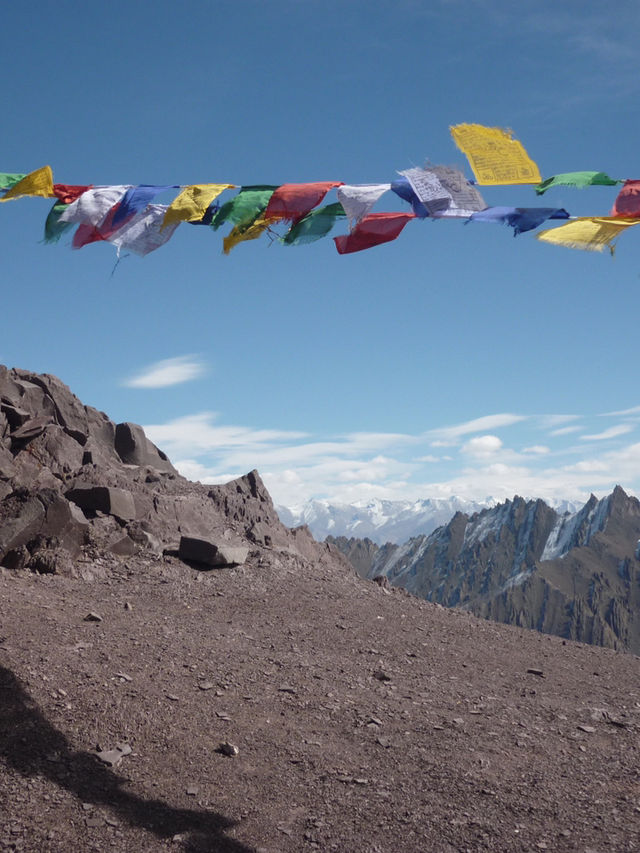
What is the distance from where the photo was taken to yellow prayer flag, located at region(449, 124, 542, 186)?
801cm

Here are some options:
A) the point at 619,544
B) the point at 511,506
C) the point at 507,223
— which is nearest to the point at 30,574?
the point at 507,223

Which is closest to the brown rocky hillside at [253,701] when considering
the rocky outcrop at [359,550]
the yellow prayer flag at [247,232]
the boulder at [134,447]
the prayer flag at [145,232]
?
the boulder at [134,447]

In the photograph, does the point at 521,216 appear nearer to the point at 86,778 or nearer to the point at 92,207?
→ the point at 92,207

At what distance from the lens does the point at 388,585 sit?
16797mm

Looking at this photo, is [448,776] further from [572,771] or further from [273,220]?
[273,220]

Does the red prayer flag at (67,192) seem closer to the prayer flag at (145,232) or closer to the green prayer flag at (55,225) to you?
the green prayer flag at (55,225)

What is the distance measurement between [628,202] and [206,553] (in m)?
Result: 9.48

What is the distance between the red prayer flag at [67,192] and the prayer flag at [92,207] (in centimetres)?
34

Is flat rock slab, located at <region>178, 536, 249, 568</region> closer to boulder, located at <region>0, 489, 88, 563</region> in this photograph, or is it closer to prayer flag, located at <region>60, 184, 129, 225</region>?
boulder, located at <region>0, 489, 88, 563</region>

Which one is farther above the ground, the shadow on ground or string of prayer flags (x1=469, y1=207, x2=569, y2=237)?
string of prayer flags (x1=469, y1=207, x2=569, y2=237)

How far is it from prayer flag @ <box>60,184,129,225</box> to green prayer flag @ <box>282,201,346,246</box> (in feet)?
8.04

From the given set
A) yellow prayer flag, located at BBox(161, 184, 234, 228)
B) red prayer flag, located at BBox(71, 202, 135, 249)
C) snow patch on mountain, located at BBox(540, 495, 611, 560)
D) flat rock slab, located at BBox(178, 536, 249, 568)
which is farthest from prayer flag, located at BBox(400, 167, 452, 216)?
snow patch on mountain, located at BBox(540, 495, 611, 560)

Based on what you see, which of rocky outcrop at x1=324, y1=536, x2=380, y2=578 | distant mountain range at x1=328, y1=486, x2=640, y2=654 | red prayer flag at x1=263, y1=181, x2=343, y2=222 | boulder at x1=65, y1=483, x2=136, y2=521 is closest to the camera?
red prayer flag at x1=263, y1=181, x2=343, y2=222

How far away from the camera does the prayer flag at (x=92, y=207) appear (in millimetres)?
9461
